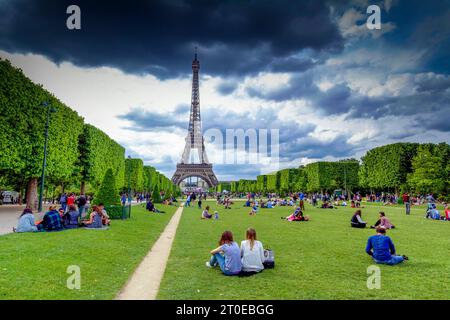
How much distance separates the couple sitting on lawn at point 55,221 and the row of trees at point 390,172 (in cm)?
4419

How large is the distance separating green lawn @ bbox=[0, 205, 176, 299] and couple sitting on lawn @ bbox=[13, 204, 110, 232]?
110cm

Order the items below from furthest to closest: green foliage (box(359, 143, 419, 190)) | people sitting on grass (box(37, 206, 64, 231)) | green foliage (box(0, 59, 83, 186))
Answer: green foliage (box(359, 143, 419, 190)), green foliage (box(0, 59, 83, 186)), people sitting on grass (box(37, 206, 64, 231))

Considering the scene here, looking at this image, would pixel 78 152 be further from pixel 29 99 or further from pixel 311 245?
pixel 311 245

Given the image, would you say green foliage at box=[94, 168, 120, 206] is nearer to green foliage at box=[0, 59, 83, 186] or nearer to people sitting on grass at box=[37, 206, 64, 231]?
people sitting on grass at box=[37, 206, 64, 231]

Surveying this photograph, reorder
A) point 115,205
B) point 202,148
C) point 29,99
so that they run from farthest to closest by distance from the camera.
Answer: point 202,148 < point 29,99 < point 115,205

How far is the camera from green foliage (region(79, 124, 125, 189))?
3969cm

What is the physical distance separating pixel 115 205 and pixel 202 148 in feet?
298

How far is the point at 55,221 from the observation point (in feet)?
51.4

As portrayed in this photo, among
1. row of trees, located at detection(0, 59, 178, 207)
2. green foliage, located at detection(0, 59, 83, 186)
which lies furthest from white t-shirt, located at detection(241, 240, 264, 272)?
green foliage, located at detection(0, 59, 83, 186)

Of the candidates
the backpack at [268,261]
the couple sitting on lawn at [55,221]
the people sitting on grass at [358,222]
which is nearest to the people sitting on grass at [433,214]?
the people sitting on grass at [358,222]

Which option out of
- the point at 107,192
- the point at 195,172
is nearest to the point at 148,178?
the point at 195,172

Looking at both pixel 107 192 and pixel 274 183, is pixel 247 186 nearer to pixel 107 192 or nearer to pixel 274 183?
pixel 274 183
